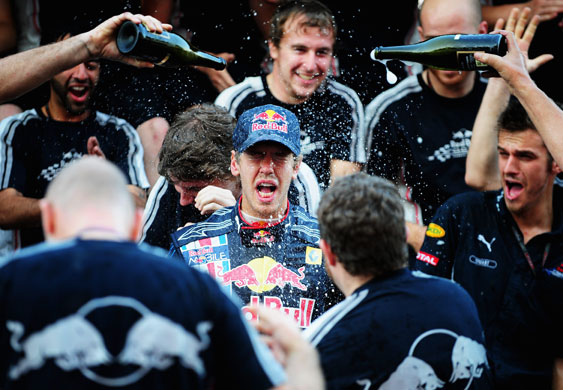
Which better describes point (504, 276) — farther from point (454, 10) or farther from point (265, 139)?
point (454, 10)

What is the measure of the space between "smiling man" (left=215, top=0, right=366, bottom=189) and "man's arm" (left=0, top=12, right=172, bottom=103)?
1173mm

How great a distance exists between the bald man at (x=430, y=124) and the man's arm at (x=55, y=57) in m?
1.74

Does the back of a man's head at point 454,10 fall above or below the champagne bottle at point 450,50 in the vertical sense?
above

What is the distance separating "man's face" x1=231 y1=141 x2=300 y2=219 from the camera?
343 cm

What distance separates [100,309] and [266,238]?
163 cm

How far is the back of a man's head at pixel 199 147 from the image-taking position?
380 centimetres

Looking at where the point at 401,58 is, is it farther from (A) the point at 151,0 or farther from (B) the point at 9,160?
(B) the point at 9,160

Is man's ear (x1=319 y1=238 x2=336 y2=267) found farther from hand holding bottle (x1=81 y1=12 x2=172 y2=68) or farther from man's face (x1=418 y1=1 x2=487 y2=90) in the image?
man's face (x1=418 y1=1 x2=487 y2=90)

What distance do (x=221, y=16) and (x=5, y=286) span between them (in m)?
4.08

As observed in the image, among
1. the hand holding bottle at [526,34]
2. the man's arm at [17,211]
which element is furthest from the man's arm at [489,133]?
the man's arm at [17,211]

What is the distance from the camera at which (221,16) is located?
18.2 feet

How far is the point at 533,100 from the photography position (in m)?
3.41

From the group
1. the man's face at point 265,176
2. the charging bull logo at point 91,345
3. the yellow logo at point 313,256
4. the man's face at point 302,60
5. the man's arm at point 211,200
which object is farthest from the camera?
the man's face at point 302,60

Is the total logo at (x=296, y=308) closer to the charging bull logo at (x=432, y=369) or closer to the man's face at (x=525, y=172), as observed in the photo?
the charging bull logo at (x=432, y=369)
